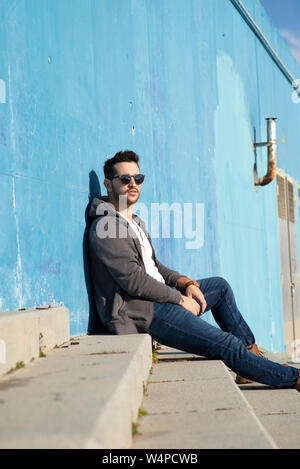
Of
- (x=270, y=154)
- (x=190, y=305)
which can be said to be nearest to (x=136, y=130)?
(x=190, y=305)

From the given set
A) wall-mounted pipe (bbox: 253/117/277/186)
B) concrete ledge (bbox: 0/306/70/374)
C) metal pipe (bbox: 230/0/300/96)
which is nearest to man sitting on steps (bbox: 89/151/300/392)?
concrete ledge (bbox: 0/306/70/374)

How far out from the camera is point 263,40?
895 cm

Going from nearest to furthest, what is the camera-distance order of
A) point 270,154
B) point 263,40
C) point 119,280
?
point 119,280 → point 270,154 → point 263,40

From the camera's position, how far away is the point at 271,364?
11.1ft

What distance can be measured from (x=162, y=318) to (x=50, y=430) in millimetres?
1991

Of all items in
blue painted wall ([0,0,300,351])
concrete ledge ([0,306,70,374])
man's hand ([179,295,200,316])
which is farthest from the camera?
man's hand ([179,295,200,316])

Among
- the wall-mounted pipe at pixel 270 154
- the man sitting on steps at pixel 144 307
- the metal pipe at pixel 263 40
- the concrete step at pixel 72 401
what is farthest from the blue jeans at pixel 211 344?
the metal pipe at pixel 263 40

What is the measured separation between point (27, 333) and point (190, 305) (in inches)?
54.1

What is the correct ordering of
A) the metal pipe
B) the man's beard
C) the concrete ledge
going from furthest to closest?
the metal pipe < the man's beard < the concrete ledge

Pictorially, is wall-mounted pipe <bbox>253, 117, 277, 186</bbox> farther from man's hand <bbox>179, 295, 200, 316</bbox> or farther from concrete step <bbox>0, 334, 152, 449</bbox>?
concrete step <bbox>0, 334, 152, 449</bbox>

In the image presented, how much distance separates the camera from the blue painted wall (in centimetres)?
291

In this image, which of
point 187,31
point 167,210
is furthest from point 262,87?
point 167,210

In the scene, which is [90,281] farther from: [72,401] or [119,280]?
[72,401]

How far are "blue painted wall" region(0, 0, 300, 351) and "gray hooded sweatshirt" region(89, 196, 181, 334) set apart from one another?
114 millimetres
